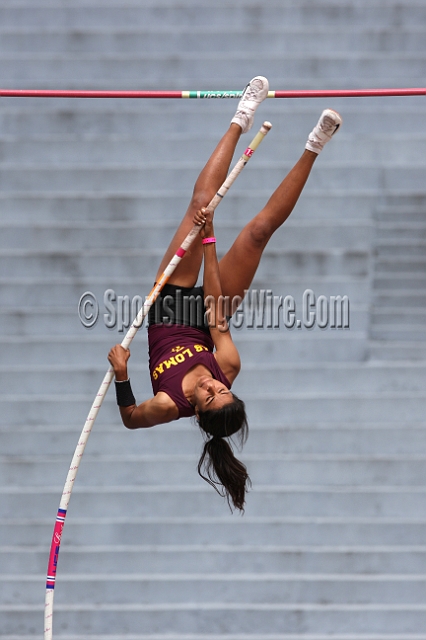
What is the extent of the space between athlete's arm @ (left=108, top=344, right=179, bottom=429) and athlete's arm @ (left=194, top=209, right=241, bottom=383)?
12.9 inches

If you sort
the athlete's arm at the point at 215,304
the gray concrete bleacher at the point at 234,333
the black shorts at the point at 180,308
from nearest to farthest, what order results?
1. the athlete's arm at the point at 215,304
2. the black shorts at the point at 180,308
3. the gray concrete bleacher at the point at 234,333

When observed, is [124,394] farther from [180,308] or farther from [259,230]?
[259,230]

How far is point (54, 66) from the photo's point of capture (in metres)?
7.18

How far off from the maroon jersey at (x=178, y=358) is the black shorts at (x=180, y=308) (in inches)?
1.4

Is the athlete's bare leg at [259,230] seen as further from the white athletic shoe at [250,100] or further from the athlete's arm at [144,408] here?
the athlete's arm at [144,408]

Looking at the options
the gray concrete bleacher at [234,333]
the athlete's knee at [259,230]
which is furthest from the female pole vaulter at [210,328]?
the gray concrete bleacher at [234,333]

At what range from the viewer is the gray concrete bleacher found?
5.38 meters

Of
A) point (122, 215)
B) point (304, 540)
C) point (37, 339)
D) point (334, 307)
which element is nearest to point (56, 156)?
point (122, 215)

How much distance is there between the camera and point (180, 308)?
4238 mm

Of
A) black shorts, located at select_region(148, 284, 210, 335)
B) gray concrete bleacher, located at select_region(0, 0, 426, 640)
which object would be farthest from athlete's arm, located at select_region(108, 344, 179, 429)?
gray concrete bleacher, located at select_region(0, 0, 426, 640)

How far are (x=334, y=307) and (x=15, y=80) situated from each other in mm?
3348

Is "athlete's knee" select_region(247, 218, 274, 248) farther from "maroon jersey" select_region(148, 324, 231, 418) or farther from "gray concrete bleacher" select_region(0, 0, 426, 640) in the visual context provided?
"gray concrete bleacher" select_region(0, 0, 426, 640)

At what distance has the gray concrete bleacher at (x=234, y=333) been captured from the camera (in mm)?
5375

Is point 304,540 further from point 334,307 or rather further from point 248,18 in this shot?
point 248,18
